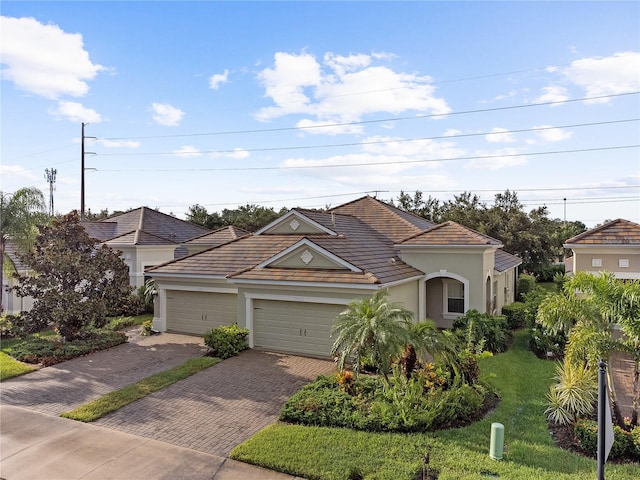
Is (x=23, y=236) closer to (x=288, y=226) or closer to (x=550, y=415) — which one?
(x=288, y=226)

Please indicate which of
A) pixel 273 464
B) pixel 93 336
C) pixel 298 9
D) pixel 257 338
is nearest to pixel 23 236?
pixel 93 336

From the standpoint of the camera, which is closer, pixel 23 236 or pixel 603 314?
pixel 603 314

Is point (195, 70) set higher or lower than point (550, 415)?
higher

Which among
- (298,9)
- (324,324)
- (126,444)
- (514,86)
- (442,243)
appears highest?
(298,9)

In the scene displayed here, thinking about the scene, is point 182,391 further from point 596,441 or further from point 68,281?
point 596,441

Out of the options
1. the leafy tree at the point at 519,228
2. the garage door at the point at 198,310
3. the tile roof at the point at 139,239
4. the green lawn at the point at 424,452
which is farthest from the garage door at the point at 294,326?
the leafy tree at the point at 519,228

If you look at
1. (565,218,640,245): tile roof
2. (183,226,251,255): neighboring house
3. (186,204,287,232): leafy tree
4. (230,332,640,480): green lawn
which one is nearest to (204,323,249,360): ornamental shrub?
(230,332,640,480): green lawn

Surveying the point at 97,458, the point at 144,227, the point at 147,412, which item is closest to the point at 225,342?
the point at 147,412

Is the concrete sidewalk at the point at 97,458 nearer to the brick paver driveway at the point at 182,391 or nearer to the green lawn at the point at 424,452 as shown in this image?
the brick paver driveway at the point at 182,391
